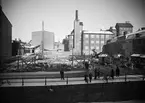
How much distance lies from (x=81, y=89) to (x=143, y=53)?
913 cm

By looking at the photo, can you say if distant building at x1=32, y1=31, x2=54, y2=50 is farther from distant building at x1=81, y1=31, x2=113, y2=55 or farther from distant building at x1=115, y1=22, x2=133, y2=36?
distant building at x1=115, y1=22, x2=133, y2=36

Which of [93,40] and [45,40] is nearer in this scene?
[93,40]

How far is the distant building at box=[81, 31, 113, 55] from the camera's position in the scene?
21.9 meters

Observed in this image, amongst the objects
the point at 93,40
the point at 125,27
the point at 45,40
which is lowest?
the point at 93,40

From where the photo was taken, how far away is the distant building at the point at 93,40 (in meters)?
21.9

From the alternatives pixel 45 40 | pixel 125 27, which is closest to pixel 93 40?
pixel 125 27

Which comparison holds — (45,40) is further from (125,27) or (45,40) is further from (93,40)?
(125,27)

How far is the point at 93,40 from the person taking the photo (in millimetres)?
23266

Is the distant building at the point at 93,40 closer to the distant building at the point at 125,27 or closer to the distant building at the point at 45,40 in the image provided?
the distant building at the point at 125,27

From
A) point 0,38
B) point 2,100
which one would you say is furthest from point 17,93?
point 0,38

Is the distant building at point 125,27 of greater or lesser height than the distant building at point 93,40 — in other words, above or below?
above

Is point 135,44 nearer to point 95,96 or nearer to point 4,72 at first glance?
point 95,96

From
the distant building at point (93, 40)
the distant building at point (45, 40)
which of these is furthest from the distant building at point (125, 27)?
the distant building at point (45, 40)

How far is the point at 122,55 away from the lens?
14.0 metres
